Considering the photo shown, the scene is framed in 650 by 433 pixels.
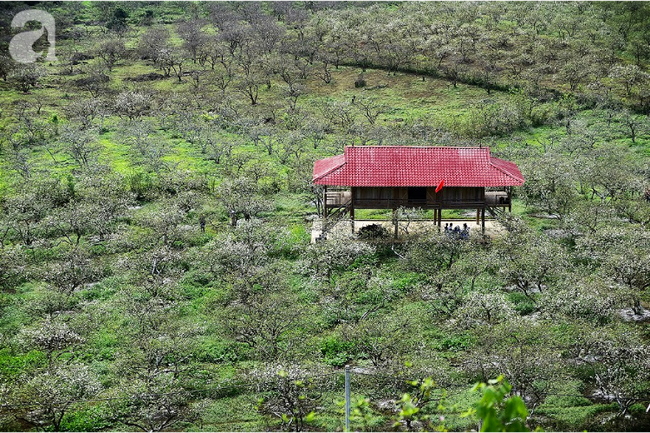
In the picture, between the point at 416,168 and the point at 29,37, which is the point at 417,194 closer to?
the point at 416,168

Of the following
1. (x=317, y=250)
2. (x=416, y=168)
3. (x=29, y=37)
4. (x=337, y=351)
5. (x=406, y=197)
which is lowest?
(x=337, y=351)

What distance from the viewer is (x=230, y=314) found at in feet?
80.6

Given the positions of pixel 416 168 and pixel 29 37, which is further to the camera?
pixel 29 37

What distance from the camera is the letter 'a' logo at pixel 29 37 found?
3211 inches

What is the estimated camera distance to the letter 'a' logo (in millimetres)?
81562

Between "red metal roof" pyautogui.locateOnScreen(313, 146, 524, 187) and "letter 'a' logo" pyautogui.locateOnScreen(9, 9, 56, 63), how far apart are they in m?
62.6

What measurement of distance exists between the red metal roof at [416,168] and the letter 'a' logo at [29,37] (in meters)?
62.6

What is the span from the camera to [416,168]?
34281mm

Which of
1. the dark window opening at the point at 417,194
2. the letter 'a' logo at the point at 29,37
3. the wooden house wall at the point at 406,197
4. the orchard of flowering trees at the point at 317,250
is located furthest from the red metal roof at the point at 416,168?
the letter 'a' logo at the point at 29,37

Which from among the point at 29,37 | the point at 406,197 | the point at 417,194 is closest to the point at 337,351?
the point at 406,197

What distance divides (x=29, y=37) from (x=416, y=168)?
77.2 m

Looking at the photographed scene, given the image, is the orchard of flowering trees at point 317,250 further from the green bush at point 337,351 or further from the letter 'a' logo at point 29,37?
the letter 'a' logo at point 29,37

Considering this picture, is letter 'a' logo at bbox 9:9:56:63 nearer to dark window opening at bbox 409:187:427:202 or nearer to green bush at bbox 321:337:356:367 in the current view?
dark window opening at bbox 409:187:427:202

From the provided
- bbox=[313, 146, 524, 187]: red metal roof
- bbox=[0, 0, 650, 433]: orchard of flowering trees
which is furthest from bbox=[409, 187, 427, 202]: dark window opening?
bbox=[0, 0, 650, 433]: orchard of flowering trees
